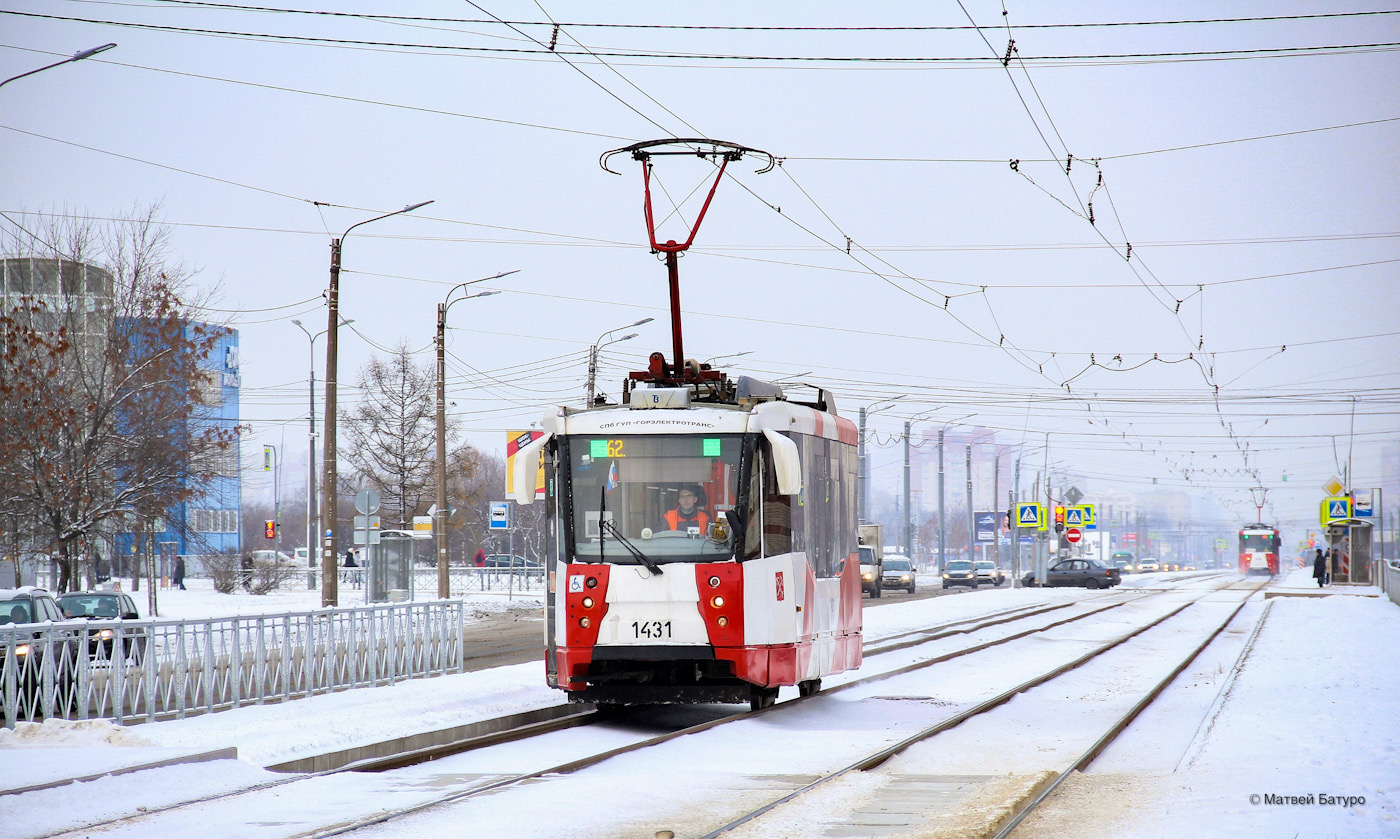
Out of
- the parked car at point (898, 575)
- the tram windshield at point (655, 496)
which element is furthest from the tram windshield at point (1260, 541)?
the tram windshield at point (655, 496)

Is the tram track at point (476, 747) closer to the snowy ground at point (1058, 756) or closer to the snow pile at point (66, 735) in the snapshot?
the snowy ground at point (1058, 756)

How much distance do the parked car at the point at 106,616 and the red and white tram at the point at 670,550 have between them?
12.4 feet

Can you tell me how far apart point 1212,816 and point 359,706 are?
8802 mm

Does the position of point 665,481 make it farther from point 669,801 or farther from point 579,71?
point 579,71

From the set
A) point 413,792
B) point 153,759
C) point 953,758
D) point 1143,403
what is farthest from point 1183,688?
point 1143,403

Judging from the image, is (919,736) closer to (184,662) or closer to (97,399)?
(184,662)

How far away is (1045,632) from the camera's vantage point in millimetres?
27594

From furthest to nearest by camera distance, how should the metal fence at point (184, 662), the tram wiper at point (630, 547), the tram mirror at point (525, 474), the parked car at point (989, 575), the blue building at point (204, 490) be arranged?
the parked car at point (989, 575)
the blue building at point (204, 490)
the tram mirror at point (525, 474)
the tram wiper at point (630, 547)
the metal fence at point (184, 662)

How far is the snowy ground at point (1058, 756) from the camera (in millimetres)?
8125

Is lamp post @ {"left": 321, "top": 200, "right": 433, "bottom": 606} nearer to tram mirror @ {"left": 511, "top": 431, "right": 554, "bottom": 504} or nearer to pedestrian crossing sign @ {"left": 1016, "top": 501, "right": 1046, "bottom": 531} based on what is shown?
tram mirror @ {"left": 511, "top": 431, "right": 554, "bottom": 504}

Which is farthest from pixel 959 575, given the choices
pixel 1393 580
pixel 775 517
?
pixel 775 517

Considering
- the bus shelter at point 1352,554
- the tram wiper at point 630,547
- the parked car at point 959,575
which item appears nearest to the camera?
the tram wiper at point 630,547

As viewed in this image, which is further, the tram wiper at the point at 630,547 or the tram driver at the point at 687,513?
the tram driver at the point at 687,513

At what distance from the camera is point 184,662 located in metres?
13.3
